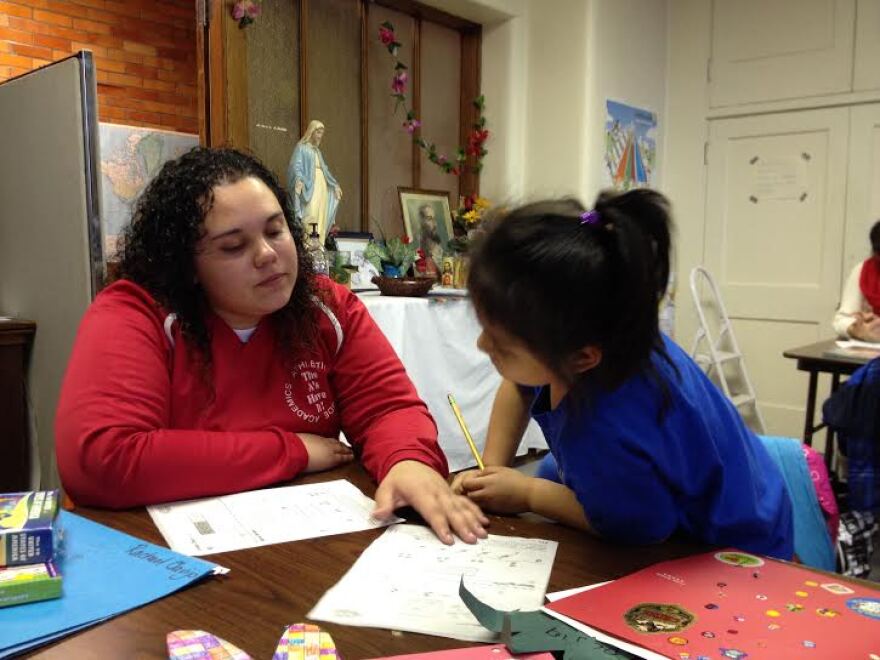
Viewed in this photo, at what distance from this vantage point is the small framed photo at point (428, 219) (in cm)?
344

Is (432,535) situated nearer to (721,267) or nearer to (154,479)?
(154,479)

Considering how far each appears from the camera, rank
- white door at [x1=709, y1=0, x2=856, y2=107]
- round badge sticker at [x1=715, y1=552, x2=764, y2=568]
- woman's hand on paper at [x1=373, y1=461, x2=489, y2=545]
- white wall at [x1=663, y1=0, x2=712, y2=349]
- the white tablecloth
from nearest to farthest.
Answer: round badge sticker at [x1=715, y1=552, x2=764, y2=568], woman's hand on paper at [x1=373, y1=461, x2=489, y2=545], the white tablecloth, white door at [x1=709, y1=0, x2=856, y2=107], white wall at [x1=663, y1=0, x2=712, y2=349]

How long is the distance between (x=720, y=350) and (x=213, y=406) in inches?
150

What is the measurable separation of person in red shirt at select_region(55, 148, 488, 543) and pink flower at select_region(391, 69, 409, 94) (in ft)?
7.52

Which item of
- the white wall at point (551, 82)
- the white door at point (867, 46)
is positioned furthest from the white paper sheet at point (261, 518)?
the white door at point (867, 46)

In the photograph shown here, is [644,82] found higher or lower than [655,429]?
higher

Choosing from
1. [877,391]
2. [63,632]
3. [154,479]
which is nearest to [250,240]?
[154,479]

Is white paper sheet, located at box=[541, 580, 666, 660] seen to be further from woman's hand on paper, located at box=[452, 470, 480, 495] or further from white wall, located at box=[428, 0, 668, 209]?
white wall, located at box=[428, 0, 668, 209]

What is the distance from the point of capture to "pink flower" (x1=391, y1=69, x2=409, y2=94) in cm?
340

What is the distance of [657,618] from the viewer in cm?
60

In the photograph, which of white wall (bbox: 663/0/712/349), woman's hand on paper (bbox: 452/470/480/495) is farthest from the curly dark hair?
→ white wall (bbox: 663/0/712/349)

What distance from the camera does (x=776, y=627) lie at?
57 cm

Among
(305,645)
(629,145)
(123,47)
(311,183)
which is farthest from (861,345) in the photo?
(123,47)

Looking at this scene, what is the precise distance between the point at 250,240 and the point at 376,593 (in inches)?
25.8
